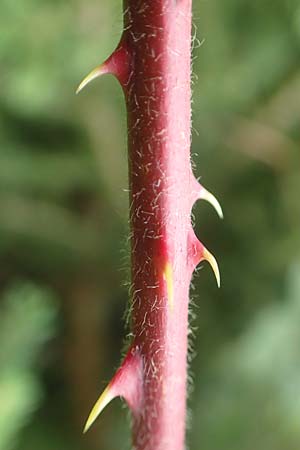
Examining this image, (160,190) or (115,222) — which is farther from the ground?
(160,190)

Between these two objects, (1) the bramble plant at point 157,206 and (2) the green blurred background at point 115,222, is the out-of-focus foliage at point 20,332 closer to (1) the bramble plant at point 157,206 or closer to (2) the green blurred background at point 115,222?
(2) the green blurred background at point 115,222

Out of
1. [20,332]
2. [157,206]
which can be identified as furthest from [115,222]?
[157,206]

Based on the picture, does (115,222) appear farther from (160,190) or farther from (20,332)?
(160,190)

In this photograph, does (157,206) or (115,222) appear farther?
(115,222)

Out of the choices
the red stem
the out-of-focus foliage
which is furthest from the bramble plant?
the out-of-focus foliage

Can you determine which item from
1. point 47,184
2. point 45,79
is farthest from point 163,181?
point 47,184
